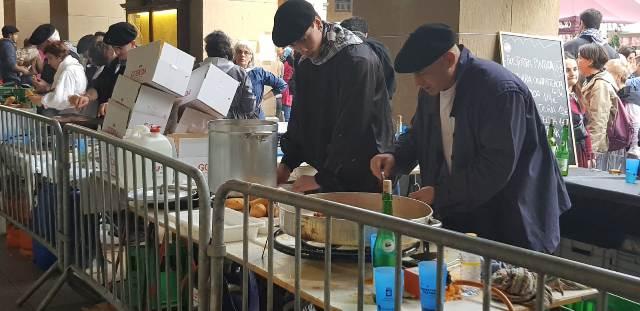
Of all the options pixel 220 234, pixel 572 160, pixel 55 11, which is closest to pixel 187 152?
pixel 220 234

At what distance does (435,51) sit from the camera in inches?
107

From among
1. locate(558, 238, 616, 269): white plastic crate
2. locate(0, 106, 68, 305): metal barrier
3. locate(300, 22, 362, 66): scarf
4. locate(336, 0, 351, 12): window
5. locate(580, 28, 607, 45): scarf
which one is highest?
locate(336, 0, 351, 12): window

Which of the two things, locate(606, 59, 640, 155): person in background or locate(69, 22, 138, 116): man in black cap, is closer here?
locate(69, 22, 138, 116): man in black cap

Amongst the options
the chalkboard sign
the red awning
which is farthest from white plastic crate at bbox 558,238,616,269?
the red awning

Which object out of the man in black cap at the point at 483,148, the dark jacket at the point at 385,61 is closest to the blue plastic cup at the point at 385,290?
the man in black cap at the point at 483,148

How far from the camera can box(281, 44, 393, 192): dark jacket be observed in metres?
3.33

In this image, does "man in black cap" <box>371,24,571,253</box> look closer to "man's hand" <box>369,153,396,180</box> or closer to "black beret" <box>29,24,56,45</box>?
"man's hand" <box>369,153,396,180</box>

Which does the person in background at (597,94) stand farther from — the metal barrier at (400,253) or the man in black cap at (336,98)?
the metal barrier at (400,253)

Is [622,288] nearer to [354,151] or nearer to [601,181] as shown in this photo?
[354,151]

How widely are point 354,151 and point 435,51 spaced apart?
814mm

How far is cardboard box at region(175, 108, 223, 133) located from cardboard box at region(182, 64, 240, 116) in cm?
4

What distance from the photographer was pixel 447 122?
3.06 metres

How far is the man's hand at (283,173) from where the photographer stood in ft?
12.4

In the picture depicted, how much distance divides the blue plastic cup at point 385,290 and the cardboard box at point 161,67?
2.68 metres
